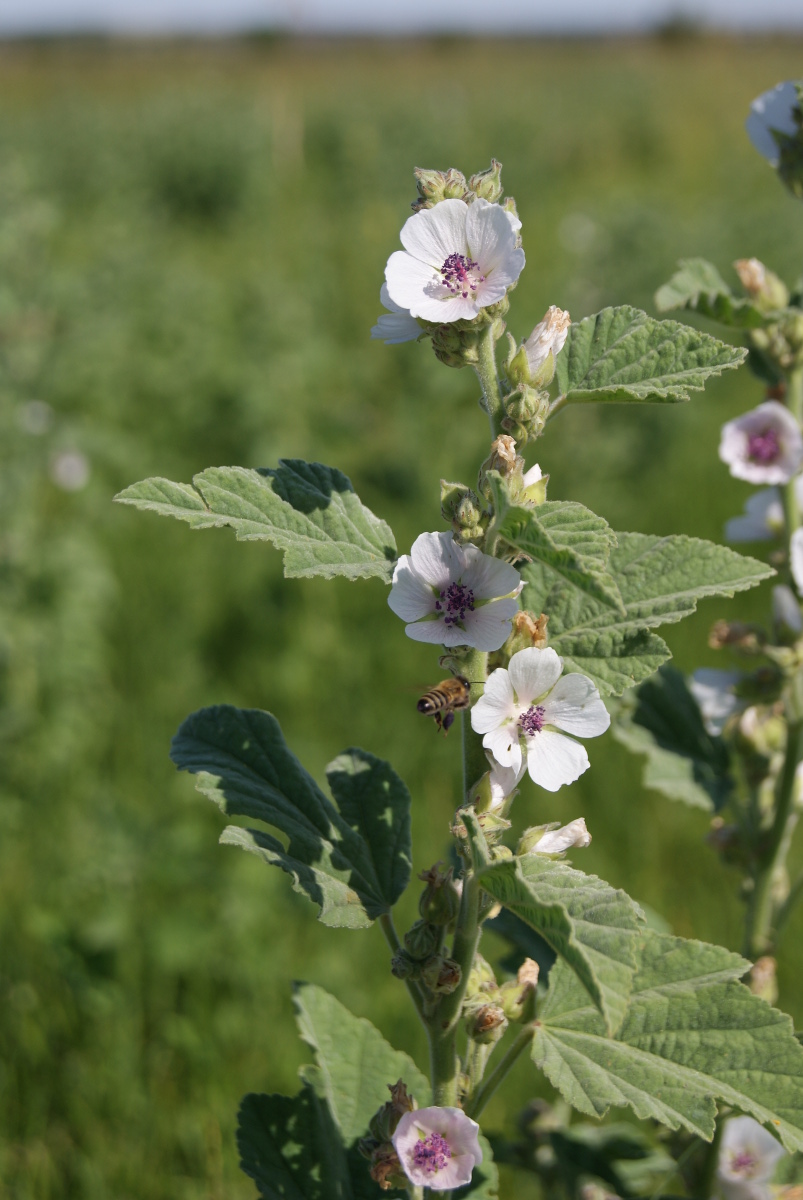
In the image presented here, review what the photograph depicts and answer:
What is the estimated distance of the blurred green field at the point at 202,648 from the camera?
9.08ft

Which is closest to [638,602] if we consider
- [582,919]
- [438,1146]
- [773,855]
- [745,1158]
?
[582,919]

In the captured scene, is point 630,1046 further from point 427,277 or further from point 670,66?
point 670,66

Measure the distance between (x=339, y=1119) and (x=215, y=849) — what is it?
7.71 ft

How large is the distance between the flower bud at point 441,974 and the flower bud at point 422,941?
0.01m

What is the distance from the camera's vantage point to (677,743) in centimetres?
197

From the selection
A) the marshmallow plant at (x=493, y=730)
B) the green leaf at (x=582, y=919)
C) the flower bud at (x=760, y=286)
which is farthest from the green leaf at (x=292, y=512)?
the flower bud at (x=760, y=286)

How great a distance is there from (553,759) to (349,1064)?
0.61 m

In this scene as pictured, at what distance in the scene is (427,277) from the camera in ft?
3.87

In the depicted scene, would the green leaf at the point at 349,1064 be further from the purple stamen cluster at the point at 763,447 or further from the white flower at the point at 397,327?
the purple stamen cluster at the point at 763,447

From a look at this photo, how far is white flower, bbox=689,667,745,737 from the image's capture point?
1845 mm

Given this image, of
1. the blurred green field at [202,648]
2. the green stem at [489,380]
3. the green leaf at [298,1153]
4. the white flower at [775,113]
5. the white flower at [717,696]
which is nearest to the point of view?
the green stem at [489,380]

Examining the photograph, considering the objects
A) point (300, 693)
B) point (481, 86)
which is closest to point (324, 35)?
point (481, 86)

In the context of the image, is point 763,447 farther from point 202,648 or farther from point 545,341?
point 202,648

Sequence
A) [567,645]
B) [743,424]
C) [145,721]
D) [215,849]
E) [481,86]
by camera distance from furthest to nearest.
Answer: [481,86]
[145,721]
[215,849]
[743,424]
[567,645]
